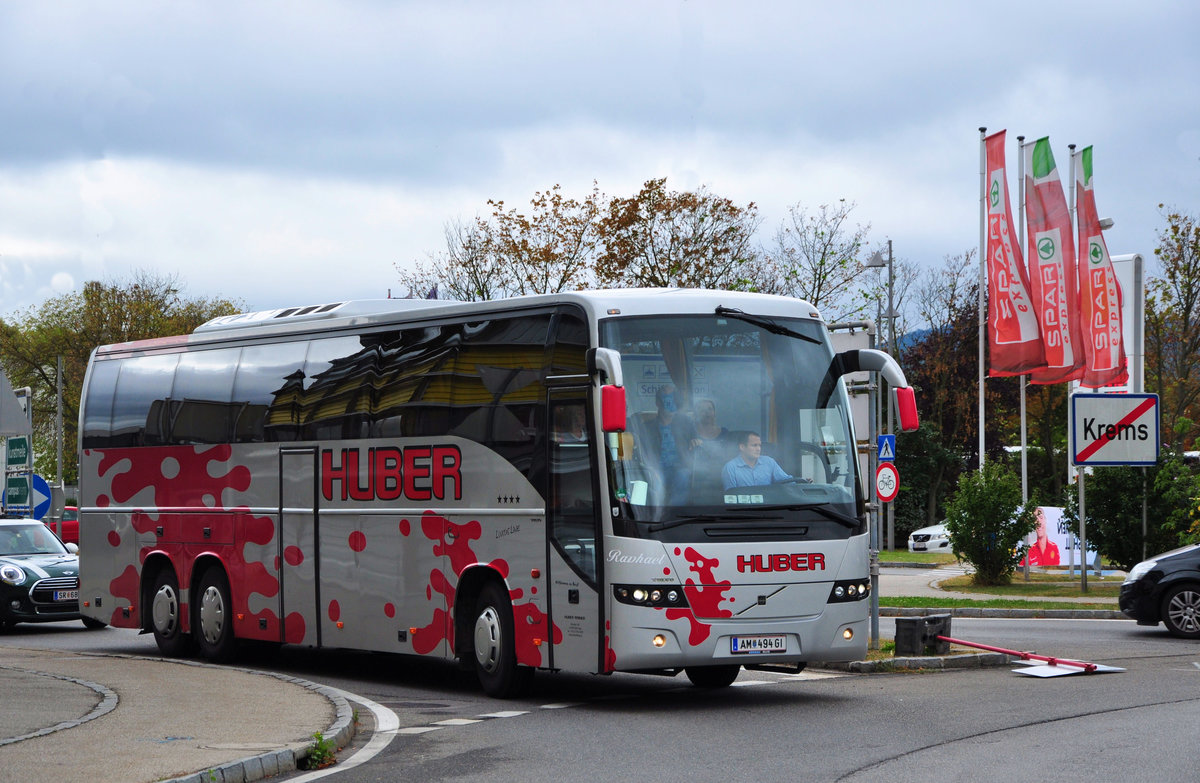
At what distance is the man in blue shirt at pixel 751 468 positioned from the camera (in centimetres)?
1268

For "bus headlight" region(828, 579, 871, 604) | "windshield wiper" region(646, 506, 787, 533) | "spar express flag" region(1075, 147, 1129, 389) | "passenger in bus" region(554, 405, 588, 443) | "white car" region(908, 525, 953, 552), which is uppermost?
"spar express flag" region(1075, 147, 1129, 389)

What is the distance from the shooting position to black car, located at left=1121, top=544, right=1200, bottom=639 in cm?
2000

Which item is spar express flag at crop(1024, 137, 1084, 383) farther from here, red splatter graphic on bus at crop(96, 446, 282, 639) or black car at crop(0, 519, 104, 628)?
red splatter graphic on bus at crop(96, 446, 282, 639)

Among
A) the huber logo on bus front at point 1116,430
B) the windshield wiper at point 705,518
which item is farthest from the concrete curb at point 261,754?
the huber logo on bus front at point 1116,430

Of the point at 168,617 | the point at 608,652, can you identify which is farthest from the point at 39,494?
the point at 608,652

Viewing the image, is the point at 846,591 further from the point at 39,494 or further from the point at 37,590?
the point at 39,494

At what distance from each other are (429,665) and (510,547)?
4841 mm

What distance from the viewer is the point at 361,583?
51.4 feet

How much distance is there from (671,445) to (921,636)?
5.31 meters

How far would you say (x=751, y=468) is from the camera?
12.8m

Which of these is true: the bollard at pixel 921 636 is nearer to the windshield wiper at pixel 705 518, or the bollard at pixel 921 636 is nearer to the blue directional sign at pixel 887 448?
the blue directional sign at pixel 887 448

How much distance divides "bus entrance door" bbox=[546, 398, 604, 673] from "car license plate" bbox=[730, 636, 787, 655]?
3.46ft

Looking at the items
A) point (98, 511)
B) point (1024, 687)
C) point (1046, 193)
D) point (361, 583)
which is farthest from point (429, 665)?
point (1046, 193)

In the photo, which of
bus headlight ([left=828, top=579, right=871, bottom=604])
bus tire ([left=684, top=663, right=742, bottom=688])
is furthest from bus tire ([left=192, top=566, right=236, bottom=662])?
bus headlight ([left=828, top=579, right=871, bottom=604])
